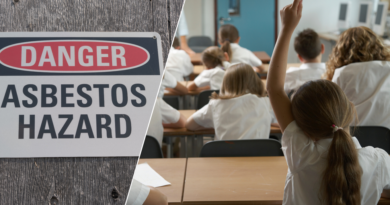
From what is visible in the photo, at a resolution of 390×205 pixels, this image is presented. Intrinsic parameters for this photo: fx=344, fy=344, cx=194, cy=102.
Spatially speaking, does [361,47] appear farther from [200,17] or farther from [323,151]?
[200,17]

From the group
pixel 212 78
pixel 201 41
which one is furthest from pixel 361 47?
pixel 201 41

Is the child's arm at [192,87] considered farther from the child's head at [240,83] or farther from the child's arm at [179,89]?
the child's head at [240,83]

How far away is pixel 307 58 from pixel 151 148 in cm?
174

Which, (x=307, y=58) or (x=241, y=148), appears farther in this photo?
(x=307, y=58)

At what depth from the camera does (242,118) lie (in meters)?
2.22

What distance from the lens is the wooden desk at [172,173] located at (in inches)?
57.1

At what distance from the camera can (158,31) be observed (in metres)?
0.48

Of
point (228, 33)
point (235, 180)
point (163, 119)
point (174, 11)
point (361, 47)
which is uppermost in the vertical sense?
point (174, 11)

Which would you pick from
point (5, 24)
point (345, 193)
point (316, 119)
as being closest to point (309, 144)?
point (316, 119)

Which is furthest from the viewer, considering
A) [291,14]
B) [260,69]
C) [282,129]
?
[260,69]

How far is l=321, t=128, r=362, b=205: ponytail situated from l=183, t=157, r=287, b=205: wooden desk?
0.85 ft

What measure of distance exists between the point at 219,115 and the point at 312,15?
239 inches

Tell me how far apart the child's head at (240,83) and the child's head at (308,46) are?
84 centimetres

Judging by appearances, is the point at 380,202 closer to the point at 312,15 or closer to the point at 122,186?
the point at 122,186
